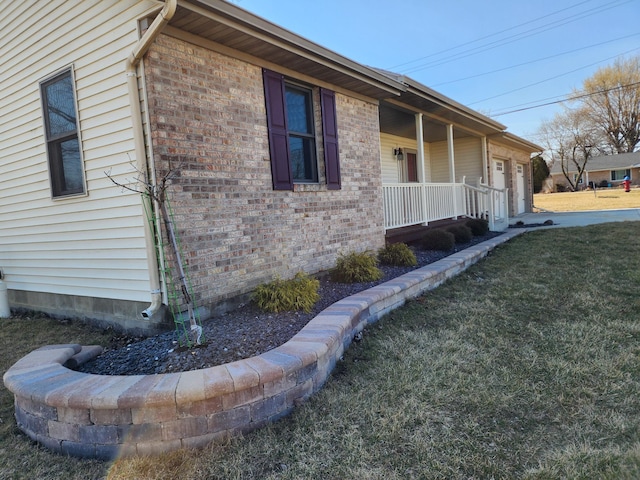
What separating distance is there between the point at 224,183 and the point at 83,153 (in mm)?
1559

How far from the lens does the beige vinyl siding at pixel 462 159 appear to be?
40.9ft

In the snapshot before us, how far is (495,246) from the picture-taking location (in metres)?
7.97

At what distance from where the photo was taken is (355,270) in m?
5.25

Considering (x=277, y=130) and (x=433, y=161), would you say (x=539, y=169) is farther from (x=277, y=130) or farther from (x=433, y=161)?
(x=277, y=130)

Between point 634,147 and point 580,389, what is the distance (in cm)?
4689

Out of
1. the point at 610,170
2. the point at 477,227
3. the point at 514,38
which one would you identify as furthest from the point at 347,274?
the point at 610,170

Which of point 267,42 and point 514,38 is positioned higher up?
point 514,38

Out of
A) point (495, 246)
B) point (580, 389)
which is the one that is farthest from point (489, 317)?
point (495, 246)

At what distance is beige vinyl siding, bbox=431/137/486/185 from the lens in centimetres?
1248

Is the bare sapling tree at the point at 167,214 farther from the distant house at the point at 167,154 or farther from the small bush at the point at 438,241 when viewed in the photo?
the small bush at the point at 438,241

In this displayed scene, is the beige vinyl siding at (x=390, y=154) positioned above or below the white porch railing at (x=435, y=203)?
above

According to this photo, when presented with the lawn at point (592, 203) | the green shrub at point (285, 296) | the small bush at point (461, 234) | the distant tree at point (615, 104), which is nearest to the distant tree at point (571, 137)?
the distant tree at point (615, 104)

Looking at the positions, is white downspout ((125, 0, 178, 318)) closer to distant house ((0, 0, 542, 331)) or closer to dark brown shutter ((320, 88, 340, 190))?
distant house ((0, 0, 542, 331))

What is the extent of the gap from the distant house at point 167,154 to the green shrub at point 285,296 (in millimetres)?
290
